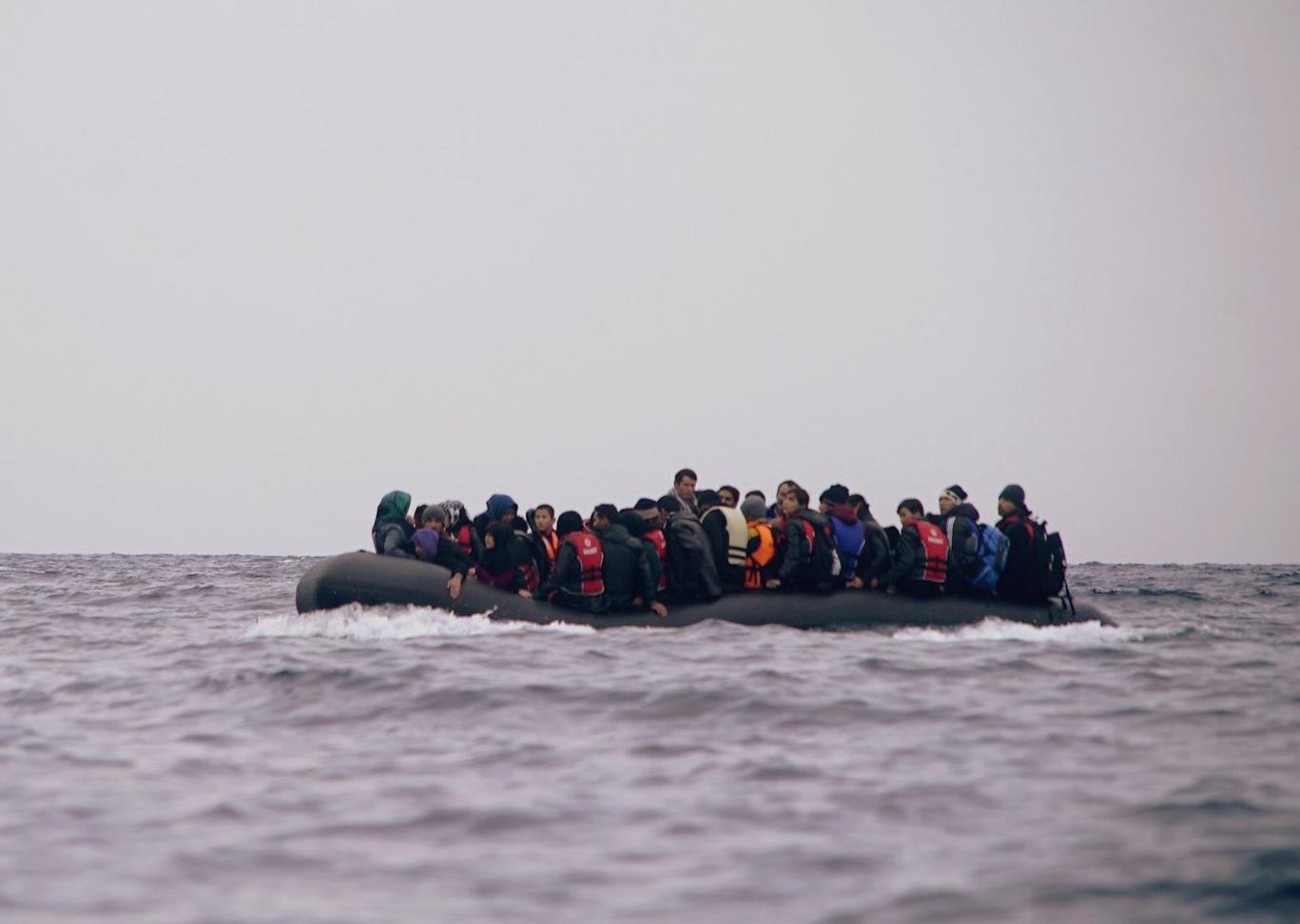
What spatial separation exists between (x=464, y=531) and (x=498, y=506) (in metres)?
0.70

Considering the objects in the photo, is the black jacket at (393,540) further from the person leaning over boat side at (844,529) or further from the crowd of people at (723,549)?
the person leaning over boat side at (844,529)

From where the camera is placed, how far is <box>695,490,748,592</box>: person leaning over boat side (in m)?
15.8

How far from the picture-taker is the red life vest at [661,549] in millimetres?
15711

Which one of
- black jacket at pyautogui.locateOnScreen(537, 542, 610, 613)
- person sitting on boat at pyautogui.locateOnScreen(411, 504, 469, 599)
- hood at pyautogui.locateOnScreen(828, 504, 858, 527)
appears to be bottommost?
black jacket at pyautogui.locateOnScreen(537, 542, 610, 613)

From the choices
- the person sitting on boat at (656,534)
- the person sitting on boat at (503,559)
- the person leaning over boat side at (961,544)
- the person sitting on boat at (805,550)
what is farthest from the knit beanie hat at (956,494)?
the person sitting on boat at (503,559)

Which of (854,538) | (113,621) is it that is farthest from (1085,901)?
(113,621)

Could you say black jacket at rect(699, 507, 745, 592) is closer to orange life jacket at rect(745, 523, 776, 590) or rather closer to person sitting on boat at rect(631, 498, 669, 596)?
orange life jacket at rect(745, 523, 776, 590)

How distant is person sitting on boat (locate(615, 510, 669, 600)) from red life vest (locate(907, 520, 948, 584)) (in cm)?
313

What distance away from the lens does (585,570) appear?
1530 centimetres

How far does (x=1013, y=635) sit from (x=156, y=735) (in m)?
9.94

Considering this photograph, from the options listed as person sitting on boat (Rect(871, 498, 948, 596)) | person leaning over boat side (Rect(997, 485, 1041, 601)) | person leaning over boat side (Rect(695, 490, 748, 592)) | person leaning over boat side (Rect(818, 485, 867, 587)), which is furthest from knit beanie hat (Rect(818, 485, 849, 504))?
person leaning over boat side (Rect(997, 485, 1041, 601))

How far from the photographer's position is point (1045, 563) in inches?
639

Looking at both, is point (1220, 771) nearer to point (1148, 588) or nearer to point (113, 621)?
point (113, 621)

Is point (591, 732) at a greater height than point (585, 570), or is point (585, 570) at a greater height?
point (585, 570)
